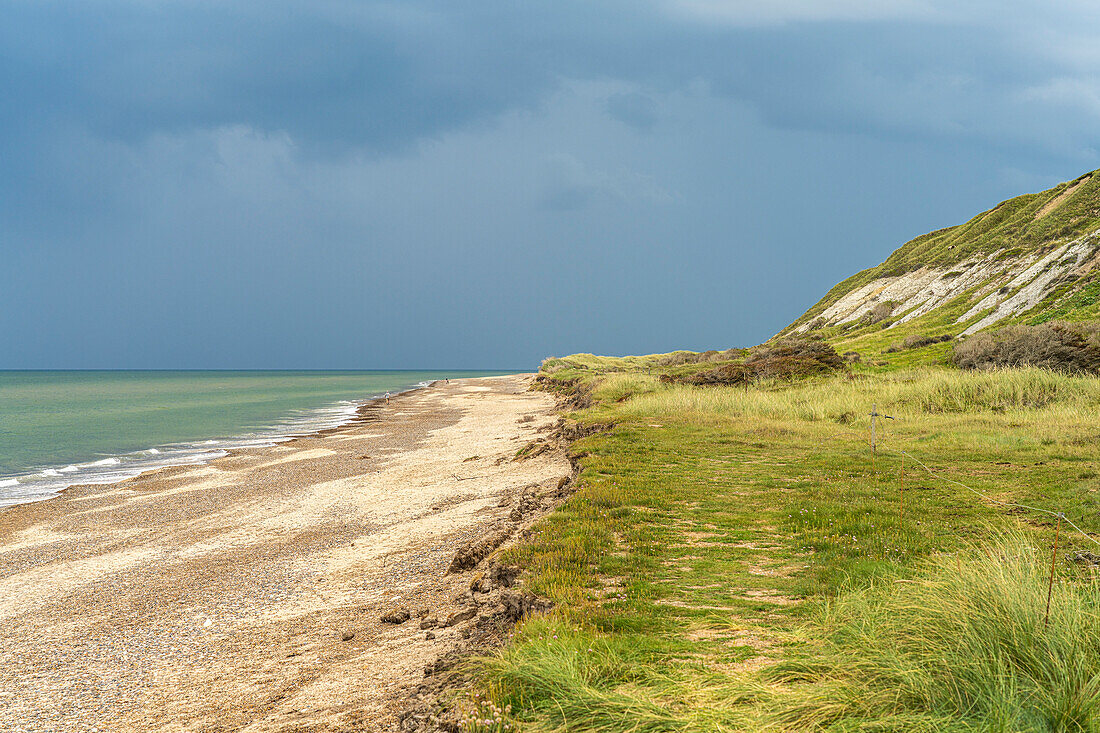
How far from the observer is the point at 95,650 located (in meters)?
8.66

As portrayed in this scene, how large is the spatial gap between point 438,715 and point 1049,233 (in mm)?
67260

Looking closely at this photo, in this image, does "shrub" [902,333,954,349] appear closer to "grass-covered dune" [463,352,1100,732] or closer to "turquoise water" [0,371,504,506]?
"grass-covered dune" [463,352,1100,732]

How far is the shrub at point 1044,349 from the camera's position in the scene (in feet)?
77.5

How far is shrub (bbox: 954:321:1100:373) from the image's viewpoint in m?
23.6

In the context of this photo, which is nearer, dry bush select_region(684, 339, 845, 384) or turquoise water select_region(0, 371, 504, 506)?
turquoise water select_region(0, 371, 504, 506)

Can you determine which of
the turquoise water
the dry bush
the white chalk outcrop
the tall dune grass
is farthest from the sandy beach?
the white chalk outcrop

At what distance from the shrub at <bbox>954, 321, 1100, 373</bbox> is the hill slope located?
6.66 meters

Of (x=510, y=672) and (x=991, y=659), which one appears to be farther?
(x=510, y=672)

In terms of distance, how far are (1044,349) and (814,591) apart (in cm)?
2451

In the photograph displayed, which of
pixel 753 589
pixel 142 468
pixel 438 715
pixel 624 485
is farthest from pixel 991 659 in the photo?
pixel 142 468

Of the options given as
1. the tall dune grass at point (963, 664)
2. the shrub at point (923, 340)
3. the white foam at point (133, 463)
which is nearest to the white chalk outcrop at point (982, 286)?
the shrub at point (923, 340)

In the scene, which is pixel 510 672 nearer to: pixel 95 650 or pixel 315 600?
pixel 315 600

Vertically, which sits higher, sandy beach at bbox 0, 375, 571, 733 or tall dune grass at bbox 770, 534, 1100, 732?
tall dune grass at bbox 770, 534, 1100, 732

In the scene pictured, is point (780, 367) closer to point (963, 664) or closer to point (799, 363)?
point (799, 363)
